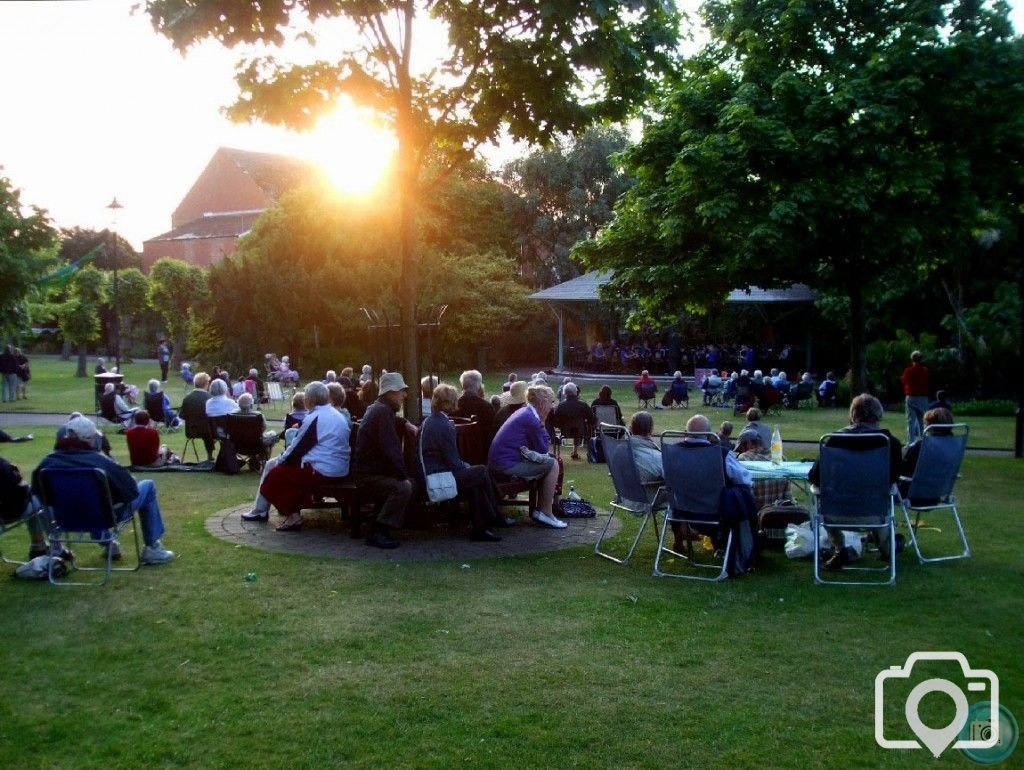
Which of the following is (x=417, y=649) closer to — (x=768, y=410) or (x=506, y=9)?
(x=506, y=9)

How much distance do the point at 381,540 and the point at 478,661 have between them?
3364 millimetres

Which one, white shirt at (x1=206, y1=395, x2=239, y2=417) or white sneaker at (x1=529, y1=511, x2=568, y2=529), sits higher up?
white shirt at (x1=206, y1=395, x2=239, y2=417)

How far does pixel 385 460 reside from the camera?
8.72m

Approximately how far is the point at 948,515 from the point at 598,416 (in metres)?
5.85

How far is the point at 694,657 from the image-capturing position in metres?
5.64

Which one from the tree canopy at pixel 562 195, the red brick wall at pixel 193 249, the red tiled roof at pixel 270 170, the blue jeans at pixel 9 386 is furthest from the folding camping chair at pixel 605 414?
the red tiled roof at pixel 270 170

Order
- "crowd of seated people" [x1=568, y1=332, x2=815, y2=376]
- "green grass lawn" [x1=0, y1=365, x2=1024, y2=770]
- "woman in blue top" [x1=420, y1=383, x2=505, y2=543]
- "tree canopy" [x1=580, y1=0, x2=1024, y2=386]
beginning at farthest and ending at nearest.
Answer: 1. "crowd of seated people" [x1=568, y1=332, x2=815, y2=376]
2. "tree canopy" [x1=580, y1=0, x2=1024, y2=386]
3. "woman in blue top" [x1=420, y1=383, x2=505, y2=543]
4. "green grass lawn" [x1=0, y1=365, x2=1024, y2=770]

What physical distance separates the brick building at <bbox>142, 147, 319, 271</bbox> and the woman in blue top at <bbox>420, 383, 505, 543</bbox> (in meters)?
57.8

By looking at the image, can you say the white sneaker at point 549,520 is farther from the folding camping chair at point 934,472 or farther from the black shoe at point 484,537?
the folding camping chair at point 934,472

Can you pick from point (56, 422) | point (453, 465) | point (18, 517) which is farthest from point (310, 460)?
point (56, 422)

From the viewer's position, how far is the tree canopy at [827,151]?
1590 centimetres

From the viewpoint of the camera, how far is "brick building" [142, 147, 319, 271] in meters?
65.8

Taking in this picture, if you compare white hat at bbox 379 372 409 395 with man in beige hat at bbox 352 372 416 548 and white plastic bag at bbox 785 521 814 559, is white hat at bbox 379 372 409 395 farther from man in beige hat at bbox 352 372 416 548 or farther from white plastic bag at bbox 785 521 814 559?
white plastic bag at bbox 785 521 814 559

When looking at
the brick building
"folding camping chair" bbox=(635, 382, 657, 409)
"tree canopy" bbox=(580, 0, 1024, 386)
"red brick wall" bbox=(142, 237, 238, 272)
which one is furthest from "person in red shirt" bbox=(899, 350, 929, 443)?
"red brick wall" bbox=(142, 237, 238, 272)
